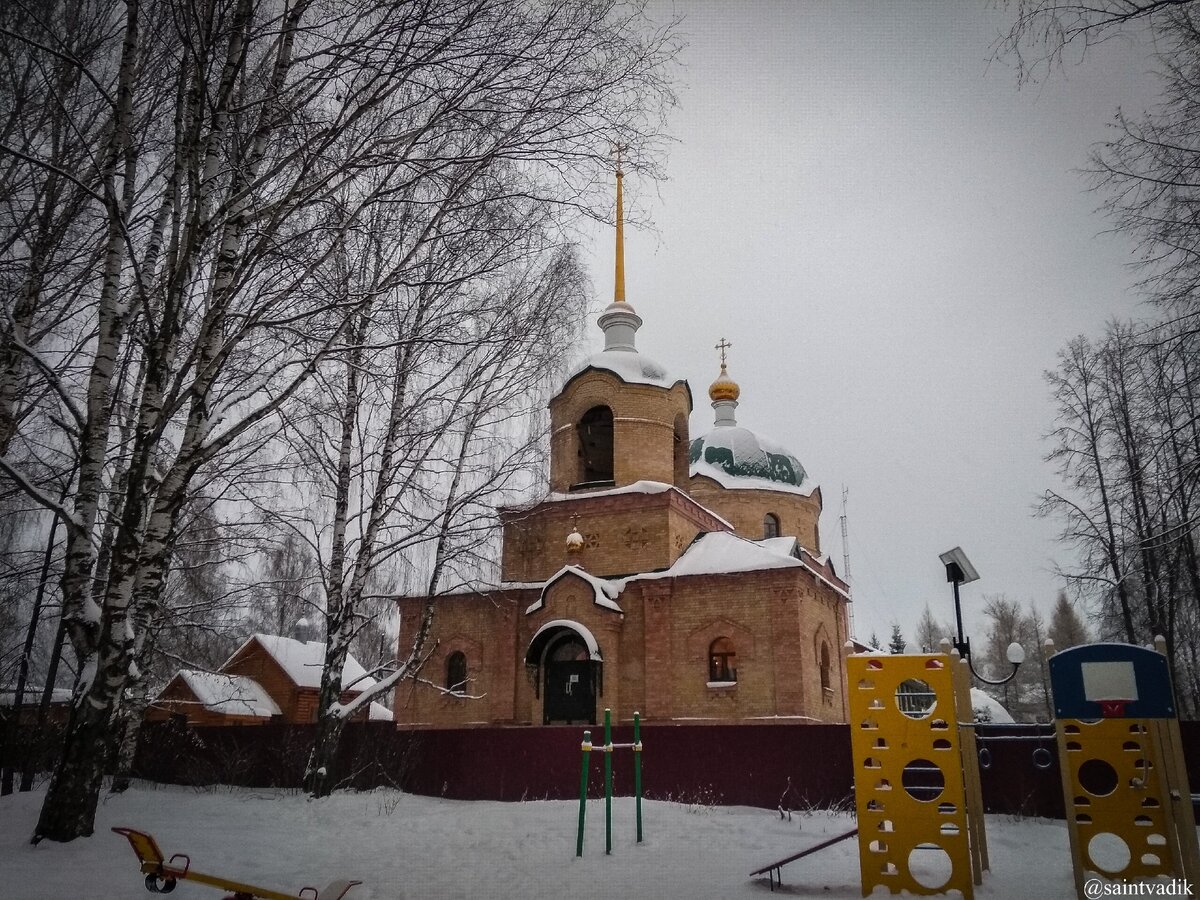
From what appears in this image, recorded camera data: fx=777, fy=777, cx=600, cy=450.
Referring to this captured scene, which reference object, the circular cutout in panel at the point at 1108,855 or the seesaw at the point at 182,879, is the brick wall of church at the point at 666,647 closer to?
the circular cutout in panel at the point at 1108,855

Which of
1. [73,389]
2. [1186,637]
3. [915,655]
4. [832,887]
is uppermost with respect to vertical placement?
[73,389]

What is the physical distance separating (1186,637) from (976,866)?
18.8m

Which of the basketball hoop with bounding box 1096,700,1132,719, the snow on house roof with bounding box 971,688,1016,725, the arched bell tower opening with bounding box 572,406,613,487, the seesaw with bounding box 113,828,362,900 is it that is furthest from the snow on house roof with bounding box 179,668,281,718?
the snow on house roof with bounding box 971,688,1016,725

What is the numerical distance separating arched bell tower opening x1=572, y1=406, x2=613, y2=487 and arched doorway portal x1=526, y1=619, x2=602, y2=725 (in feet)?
13.4

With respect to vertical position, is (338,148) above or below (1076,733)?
above

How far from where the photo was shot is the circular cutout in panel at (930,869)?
5802mm

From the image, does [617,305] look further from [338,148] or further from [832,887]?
[832,887]

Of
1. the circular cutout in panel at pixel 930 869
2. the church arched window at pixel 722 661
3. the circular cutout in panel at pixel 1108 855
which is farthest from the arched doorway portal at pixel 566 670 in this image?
the circular cutout in panel at pixel 1108 855

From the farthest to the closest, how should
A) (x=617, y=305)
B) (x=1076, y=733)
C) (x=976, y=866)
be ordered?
(x=617, y=305) → (x=976, y=866) → (x=1076, y=733)

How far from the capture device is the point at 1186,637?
20438 mm

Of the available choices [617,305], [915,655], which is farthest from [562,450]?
[915,655]

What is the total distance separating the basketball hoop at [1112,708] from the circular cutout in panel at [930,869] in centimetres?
154

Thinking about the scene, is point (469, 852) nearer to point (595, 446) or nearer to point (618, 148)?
point (618, 148)

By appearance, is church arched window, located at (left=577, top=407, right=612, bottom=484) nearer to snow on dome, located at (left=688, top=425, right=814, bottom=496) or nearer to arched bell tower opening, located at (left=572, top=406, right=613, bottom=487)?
arched bell tower opening, located at (left=572, top=406, right=613, bottom=487)
